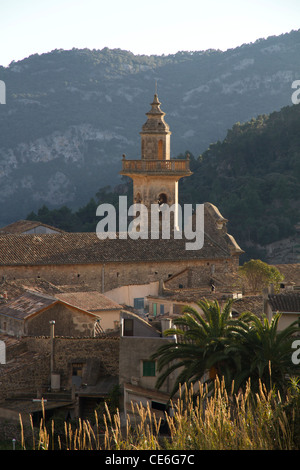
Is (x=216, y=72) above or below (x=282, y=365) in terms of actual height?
above

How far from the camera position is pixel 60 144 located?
15600cm

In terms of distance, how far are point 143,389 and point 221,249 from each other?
1854 centimetres

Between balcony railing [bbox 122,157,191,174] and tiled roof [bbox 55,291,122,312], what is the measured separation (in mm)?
10667

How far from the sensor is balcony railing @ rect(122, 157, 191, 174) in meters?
42.2

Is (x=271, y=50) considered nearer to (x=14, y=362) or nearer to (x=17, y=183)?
(x=17, y=183)

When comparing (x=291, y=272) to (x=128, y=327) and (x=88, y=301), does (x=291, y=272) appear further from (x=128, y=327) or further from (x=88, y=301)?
(x=128, y=327)

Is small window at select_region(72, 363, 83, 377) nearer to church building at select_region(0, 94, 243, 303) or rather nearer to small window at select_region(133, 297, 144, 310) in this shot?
church building at select_region(0, 94, 243, 303)

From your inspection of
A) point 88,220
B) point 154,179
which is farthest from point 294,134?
point 154,179

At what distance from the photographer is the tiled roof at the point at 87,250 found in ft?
122

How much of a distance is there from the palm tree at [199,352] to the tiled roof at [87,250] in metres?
15.3

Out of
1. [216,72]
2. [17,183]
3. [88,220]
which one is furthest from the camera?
[216,72]

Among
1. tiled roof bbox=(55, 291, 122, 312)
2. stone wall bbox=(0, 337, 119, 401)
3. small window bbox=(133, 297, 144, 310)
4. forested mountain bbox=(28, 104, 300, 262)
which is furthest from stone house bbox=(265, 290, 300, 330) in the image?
forested mountain bbox=(28, 104, 300, 262)

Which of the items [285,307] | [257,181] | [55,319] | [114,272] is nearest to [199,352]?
[285,307]

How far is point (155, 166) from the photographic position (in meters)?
42.4
